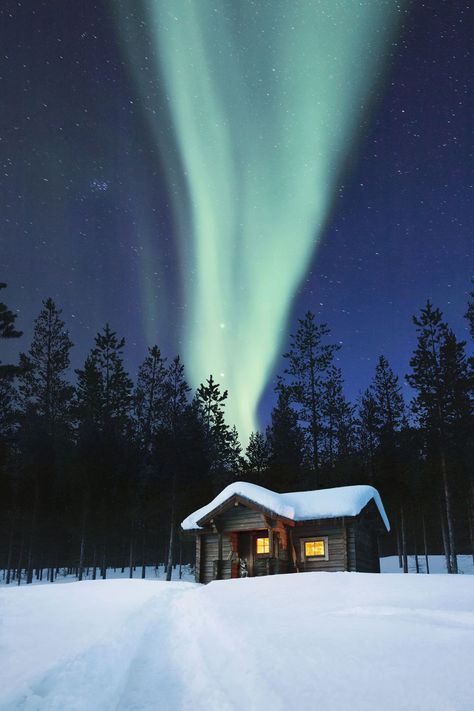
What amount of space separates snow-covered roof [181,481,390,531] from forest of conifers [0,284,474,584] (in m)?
9.58

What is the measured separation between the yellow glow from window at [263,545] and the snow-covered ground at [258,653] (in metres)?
15.3

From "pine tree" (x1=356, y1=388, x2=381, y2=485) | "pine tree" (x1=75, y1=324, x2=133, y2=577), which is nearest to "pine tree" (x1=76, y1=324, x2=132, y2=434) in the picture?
"pine tree" (x1=75, y1=324, x2=133, y2=577)

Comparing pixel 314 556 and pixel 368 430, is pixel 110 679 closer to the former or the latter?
pixel 314 556

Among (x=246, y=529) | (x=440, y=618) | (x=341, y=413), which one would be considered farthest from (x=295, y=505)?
(x=341, y=413)

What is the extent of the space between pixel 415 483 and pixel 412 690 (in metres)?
38.9

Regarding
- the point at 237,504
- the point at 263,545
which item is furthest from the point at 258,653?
the point at 263,545

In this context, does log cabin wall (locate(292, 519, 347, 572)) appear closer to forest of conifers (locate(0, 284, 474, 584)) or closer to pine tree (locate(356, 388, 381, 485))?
forest of conifers (locate(0, 284, 474, 584))

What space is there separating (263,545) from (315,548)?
3067 millimetres

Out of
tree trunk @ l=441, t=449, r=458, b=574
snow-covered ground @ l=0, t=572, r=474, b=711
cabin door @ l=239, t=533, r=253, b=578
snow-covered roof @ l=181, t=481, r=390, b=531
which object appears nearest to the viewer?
snow-covered ground @ l=0, t=572, r=474, b=711

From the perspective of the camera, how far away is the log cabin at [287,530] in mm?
23922

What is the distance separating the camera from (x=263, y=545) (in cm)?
2691

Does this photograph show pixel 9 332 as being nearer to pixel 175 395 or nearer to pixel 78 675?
pixel 175 395

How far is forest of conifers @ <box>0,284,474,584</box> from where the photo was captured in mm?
37281

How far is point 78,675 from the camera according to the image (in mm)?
6004
